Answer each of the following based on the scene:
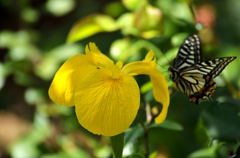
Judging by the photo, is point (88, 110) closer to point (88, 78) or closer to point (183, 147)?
point (88, 78)

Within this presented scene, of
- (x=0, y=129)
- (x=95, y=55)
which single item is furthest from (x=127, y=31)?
(x=0, y=129)

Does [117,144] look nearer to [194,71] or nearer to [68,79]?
[68,79]

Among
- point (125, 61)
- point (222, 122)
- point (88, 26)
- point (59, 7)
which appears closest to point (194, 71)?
point (222, 122)

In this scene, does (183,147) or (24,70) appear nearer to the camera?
(183,147)

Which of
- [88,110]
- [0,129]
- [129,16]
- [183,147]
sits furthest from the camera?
[0,129]

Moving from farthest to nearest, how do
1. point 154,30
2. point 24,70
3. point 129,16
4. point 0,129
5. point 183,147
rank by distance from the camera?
point 0,129, point 24,70, point 183,147, point 129,16, point 154,30

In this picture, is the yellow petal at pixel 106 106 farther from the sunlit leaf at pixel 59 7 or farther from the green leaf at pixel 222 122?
the sunlit leaf at pixel 59 7

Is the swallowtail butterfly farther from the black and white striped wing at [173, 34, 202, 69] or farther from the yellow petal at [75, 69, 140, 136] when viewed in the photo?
the yellow petal at [75, 69, 140, 136]

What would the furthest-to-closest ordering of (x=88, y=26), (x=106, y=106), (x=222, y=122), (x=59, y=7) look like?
(x=59, y=7) → (x=88, y=26) → (x=222, y=122) → (x=106, y=106)
